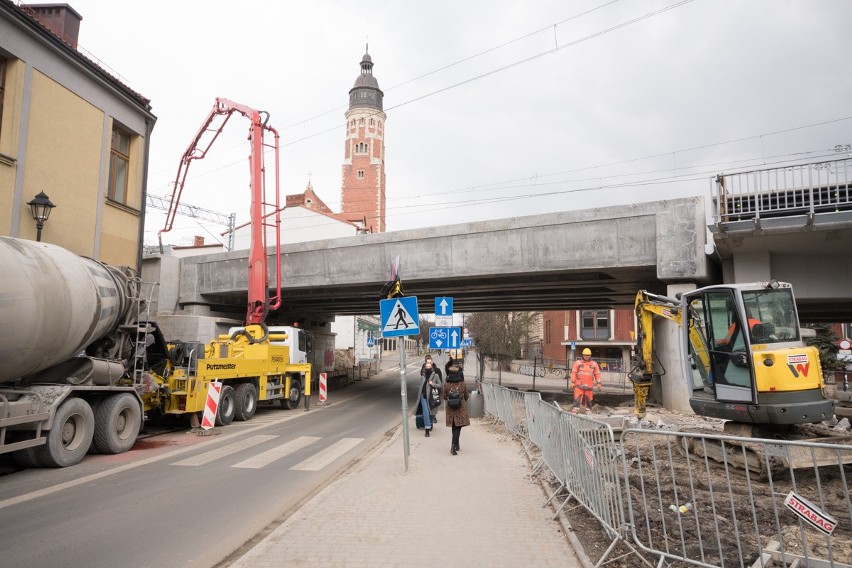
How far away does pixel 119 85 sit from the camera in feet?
50.1

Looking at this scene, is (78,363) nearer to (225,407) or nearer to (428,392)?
(225,407)

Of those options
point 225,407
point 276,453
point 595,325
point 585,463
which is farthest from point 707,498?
point 595,325

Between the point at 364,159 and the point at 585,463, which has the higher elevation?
the point at 364,159

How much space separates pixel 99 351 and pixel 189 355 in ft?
8.10

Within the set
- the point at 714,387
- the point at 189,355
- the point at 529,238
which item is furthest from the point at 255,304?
the point at 714,387

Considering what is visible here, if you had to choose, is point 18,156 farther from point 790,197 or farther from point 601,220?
point 790,197

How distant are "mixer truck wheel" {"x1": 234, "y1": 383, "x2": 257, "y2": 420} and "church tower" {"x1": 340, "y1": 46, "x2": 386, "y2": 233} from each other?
62.9m

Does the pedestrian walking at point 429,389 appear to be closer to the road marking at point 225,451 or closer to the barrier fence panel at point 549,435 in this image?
the barrier fence panel at point 549,435

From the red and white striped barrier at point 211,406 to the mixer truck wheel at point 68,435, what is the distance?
121 inches

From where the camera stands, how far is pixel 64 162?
1359 cm

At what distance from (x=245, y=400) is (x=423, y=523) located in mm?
10270

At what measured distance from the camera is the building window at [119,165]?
15648 mm

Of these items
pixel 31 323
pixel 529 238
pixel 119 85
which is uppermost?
pixel 119 85

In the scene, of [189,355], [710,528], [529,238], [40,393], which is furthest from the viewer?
[529,238]
